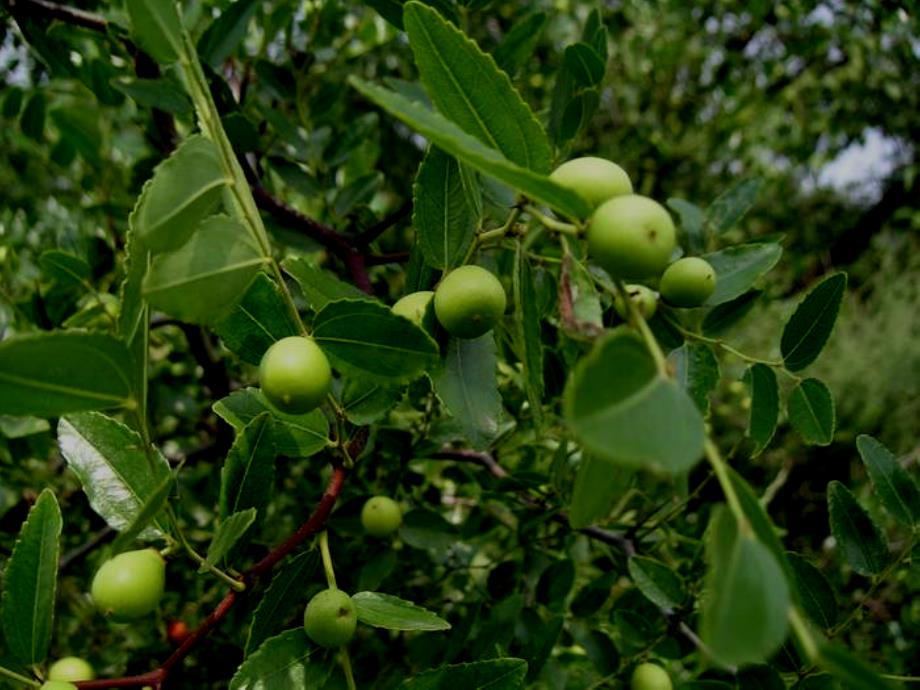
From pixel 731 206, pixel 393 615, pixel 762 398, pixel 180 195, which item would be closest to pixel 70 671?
pixel 393 615

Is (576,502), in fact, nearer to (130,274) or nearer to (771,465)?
(130,274)

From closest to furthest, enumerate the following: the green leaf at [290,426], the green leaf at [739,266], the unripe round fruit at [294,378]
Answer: the unripe round fruit at [294,378]
the green leaf at [290,426]
the green leaf at [739,266]

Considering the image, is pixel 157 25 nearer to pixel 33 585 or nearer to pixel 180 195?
pixel 180 195

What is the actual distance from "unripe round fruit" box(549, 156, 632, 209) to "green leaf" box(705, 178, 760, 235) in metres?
0.80

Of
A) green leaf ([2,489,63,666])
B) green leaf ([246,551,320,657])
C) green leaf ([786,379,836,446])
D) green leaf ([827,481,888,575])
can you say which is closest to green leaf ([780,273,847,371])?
green leaf ([786,379,836,446])

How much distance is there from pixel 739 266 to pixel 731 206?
0.42 meters

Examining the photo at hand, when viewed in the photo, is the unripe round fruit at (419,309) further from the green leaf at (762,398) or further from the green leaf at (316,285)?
the green leaf at (762,398)

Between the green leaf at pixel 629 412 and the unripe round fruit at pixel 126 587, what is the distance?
1.65 feet

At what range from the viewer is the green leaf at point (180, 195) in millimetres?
627

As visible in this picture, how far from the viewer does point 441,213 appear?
33.5 inches

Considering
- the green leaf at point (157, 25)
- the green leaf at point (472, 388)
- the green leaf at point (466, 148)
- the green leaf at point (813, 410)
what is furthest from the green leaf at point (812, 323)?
the green leaf at point (157, 25)

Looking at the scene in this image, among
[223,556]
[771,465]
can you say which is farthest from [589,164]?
[771,465]

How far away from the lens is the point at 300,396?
29.0 inches

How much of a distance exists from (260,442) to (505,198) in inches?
14.5
